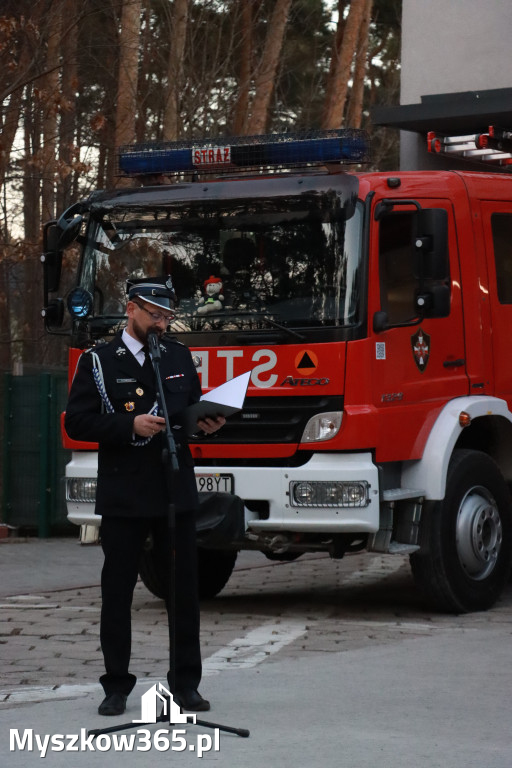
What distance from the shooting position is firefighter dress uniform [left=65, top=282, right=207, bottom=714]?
6.47 metres

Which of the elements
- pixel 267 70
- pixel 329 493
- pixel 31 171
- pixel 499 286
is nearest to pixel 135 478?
pixel 329 493

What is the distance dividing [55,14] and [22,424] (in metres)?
4.44

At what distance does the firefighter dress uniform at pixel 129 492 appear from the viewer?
6.47 meters

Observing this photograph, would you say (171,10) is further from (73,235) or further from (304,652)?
(304,652)

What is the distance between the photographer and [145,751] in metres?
5.81

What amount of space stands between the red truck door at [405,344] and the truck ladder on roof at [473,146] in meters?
1.47

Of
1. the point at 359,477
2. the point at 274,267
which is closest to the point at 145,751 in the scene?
the point at 359,477

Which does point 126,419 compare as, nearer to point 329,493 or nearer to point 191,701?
point 191,701

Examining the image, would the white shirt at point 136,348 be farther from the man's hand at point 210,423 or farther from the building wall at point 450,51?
the building wall at point 450,51

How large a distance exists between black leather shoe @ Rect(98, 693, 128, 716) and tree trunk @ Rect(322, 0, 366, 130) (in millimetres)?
20230

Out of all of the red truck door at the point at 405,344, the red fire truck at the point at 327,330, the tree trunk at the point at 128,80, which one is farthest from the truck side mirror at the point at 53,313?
the tree trunk at the point at 128,80

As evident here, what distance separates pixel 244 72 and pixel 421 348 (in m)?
17.1

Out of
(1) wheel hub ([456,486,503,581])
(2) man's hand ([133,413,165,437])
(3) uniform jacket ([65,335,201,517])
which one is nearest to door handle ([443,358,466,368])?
(1) wheel hub ([456,486,503,581])

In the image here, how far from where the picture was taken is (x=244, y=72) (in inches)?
1019
